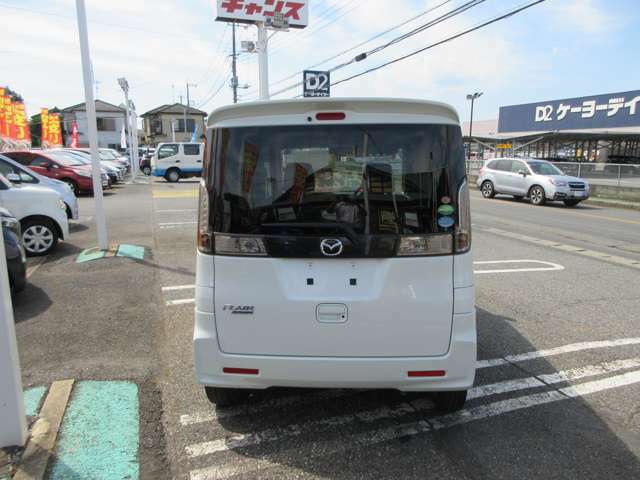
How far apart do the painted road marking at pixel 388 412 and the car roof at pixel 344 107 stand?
6.39ft

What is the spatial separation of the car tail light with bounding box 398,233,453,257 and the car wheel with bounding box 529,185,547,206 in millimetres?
16737

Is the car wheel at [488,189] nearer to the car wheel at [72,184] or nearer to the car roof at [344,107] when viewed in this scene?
the car wheel at [72,184]

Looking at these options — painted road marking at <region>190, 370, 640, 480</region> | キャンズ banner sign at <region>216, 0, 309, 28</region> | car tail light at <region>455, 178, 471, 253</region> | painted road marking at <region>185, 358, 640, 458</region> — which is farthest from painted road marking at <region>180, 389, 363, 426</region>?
キャンズ banner sign at <region>216, 0, 309, 28</region>

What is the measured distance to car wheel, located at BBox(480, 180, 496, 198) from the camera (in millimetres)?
19987

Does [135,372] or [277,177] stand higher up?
[277,177]

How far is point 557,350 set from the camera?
445cm

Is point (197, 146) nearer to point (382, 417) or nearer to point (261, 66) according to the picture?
point (261, 66)

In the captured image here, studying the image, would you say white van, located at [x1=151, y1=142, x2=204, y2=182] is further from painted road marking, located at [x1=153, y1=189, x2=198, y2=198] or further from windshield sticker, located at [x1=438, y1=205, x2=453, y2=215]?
windshield sticker, located at [x1=438, y1=205, x2=453, y2=215]

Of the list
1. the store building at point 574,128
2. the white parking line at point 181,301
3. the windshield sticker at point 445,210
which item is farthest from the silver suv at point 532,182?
the store building at point 574,128

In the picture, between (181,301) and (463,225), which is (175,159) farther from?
(463,225)

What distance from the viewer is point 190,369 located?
394 centimetres

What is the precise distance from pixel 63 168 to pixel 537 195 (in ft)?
59.0

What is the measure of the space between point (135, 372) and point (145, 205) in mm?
12934

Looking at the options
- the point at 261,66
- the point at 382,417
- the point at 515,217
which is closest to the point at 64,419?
the point at 382,417
